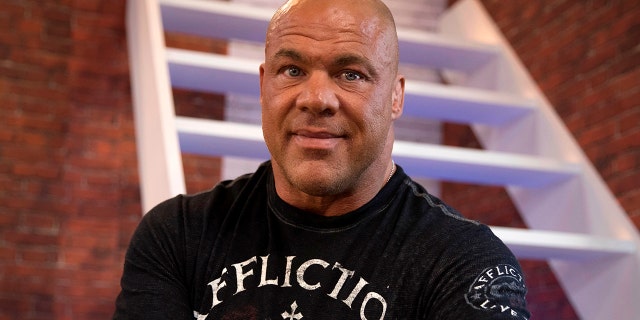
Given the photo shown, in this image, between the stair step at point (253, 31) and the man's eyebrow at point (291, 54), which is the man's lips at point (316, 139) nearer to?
the man's eyebrow at point (291, 54)

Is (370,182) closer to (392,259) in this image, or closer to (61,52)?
(392,259)

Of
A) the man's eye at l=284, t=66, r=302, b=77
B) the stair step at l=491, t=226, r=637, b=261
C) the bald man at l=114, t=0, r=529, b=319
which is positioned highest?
the man's eye at l=284, t=66, r=302, b=77

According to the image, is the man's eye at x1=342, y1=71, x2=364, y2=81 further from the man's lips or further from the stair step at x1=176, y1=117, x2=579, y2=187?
the stair step at x1=176, y1=117, x2=579, y2=187

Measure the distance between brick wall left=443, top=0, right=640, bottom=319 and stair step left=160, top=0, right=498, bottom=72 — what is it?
0.23 metres

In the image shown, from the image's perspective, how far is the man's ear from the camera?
61.0 inches

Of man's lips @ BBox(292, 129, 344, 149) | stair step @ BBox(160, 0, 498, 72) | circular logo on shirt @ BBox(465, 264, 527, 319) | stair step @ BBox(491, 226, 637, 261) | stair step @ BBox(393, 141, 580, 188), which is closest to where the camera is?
circular logo on shirt @ BBox(465, 264, 527, 319)

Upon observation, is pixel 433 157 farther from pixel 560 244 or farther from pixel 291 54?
pixel 291 54

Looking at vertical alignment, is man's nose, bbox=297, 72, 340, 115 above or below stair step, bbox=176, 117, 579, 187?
above

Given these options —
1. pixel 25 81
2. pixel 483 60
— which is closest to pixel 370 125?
pixel 483 60

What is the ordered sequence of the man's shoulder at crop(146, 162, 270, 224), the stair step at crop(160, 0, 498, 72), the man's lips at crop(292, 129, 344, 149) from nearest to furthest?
the man's lips at crop(292, 129, 344, 149) < the man's shoulder at crop(146, 162, 270, 224) < the stair step at crop(160, 0, 498, 72)

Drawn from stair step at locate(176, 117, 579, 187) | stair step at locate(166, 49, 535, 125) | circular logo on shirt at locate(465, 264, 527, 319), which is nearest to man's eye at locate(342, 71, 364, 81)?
circular logo on shirt at locate(465, 264, 527, 319)

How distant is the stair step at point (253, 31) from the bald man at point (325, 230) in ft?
5.73

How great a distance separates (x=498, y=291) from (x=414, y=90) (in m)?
1.84

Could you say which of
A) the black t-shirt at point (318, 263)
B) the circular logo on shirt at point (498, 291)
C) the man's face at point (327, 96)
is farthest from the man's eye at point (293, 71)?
the circular logo on shirt at point (498, 291)
